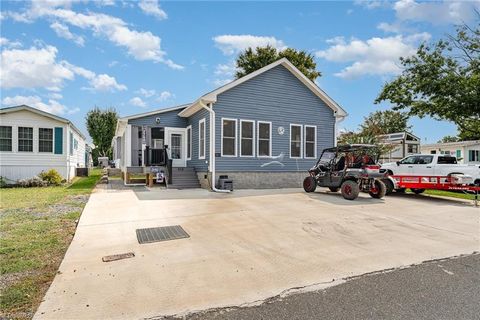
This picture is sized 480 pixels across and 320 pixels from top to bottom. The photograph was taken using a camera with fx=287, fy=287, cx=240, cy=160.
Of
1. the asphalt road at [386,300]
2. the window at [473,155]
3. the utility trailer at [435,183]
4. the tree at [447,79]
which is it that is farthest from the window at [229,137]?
the window at [473,155]

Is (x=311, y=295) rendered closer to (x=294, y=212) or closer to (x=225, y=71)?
(x=294, y=212)

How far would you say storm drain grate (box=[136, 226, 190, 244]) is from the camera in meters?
5.21

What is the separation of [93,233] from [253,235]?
3108 millimetres

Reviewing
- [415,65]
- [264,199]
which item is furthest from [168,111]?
[415,65]

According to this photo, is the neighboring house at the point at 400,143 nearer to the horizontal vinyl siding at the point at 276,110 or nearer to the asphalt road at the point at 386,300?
the horizontal vinyl siding at the point at 276,110

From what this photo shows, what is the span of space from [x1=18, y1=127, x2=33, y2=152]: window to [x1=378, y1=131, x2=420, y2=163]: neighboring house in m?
25.6

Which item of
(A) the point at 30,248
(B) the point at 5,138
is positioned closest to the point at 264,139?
(A) the point at 30,248

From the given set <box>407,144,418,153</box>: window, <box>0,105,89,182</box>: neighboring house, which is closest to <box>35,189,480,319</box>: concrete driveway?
<box>0,105,89,182</box>: neighboring house

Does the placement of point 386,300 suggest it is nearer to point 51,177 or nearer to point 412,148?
point 51,177

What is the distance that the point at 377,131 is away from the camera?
90.5 feet

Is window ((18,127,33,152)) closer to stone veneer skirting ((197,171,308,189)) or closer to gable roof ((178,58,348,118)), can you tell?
gable roof ((178,58,348,118))

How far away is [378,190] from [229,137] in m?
6.25

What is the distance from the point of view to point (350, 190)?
9.73 meters

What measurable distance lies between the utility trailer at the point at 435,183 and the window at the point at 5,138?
18.3 meters
